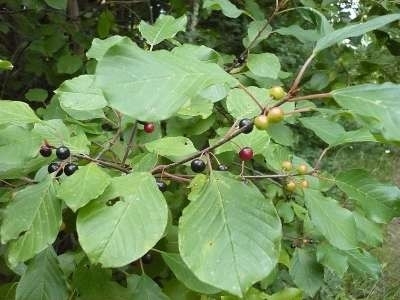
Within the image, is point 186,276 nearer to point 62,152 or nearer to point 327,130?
point 62,152

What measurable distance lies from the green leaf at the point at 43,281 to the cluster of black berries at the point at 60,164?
0.78ft

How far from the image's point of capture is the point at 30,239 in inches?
37.2

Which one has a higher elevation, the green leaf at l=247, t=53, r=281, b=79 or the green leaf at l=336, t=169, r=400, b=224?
the green leaf at l=247, t=53, r=281, b=79

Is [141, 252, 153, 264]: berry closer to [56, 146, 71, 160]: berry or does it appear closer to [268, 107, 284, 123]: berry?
[56, 146, 71, 160]: berry

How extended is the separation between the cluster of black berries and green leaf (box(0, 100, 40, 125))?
65mm

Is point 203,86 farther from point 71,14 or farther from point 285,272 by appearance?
point 71,14

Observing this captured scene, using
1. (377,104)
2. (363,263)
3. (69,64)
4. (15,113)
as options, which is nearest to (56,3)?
(69,64)

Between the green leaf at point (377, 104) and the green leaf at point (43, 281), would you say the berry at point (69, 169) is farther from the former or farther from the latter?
the green leaf at point (377, 104)

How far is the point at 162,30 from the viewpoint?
1.38 metres

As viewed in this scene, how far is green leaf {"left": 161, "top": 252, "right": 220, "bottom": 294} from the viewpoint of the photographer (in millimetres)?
1057

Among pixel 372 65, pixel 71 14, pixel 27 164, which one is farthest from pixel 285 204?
pixel 71 14

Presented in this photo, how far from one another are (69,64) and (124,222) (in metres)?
1.57

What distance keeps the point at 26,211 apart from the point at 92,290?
30 centimetres

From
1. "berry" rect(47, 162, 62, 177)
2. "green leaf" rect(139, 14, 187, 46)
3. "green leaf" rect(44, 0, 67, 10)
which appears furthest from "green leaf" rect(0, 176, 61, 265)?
"green leaf" rect(44, 0, 67, 10)
